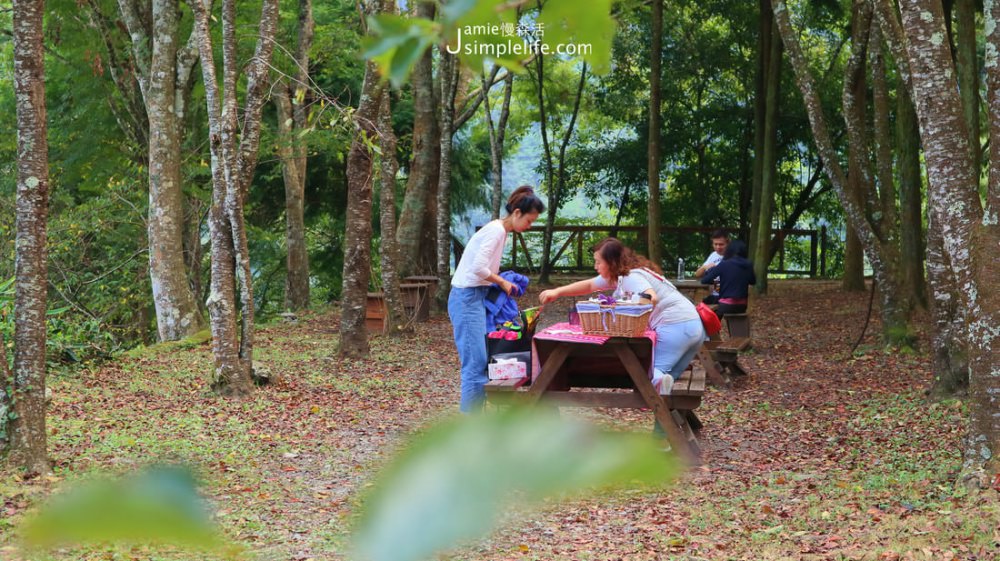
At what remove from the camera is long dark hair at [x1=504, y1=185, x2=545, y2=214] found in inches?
252

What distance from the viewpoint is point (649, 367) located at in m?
6.45

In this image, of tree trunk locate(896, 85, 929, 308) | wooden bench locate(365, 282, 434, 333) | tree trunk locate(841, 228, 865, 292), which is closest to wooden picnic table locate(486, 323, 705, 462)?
wooden bench locate(365, 282, 434, 333)

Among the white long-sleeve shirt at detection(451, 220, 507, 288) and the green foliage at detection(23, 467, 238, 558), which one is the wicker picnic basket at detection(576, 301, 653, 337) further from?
the green foliage at detection(23, 467, 238, 558)

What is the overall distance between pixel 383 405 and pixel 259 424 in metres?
1.31

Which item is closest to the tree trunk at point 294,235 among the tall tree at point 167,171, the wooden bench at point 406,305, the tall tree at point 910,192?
A: the wooden bench at point 406,305

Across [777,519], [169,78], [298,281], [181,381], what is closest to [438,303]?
[298,281]

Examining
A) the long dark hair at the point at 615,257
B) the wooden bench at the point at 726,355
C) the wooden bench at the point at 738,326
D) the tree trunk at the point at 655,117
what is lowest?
the wooden bench at the point at 726,355

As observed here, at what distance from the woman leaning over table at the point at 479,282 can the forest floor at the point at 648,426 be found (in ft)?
2.85

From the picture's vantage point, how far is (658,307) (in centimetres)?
690

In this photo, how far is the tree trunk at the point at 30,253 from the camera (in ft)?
18.5

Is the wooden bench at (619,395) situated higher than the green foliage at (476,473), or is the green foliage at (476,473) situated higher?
the green foliage at (476,473)

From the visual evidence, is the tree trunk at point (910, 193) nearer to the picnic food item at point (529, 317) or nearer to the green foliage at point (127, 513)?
the picnic food item at point (529, 317)

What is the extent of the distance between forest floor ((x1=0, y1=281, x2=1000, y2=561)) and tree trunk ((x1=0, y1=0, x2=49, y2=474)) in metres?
0.26

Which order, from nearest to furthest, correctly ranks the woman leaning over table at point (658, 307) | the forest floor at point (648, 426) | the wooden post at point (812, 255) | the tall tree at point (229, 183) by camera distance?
the forest floor at point (648, 426) → the woman leaning over table at point (658, 307) → the tall tree at point (229, 183) → the wooden post at point (812, 255)
